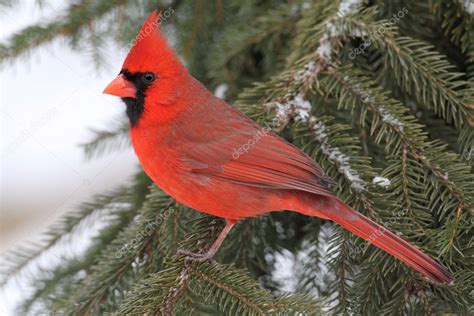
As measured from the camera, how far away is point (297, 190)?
237 cm

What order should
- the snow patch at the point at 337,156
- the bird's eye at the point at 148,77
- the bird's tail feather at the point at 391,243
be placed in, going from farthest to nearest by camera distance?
the bird's eye at the point at 148,77
the snow patch at the point at 337,156
the bird's tail feather at the point at 391,243

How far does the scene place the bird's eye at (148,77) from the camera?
2.44 metres

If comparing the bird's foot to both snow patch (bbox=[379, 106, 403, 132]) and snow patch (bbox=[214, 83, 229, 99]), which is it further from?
snow patch (bbox=[214, 83, 229, 99])

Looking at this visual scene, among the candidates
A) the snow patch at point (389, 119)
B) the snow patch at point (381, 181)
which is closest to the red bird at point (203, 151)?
the snow patch at point (381, 181)

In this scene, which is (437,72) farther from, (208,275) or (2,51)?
(2,51)

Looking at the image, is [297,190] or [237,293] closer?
[237,293]

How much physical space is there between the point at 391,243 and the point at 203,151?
2.70 ft

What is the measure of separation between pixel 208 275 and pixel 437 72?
3.67 feet

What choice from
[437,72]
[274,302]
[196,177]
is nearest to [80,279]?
[196,177]

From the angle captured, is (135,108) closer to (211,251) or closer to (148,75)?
(148,75)

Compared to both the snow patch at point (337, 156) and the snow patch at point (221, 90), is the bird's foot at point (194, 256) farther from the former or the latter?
the snow patch at point (221, 90)

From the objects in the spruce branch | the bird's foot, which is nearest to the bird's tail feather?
the bird's foot

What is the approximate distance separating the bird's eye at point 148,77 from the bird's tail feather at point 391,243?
0.85 meters

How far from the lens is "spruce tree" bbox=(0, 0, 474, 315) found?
1.99 metres
